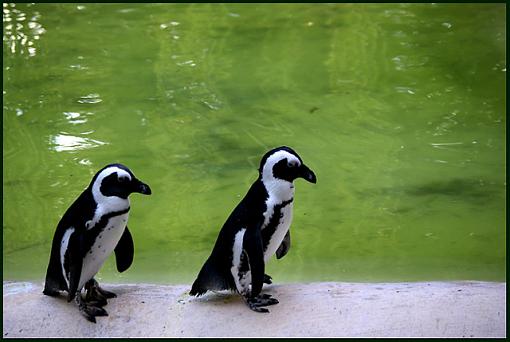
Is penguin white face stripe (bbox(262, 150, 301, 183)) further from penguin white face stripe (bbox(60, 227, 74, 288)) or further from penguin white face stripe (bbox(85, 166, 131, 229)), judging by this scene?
penguin white face stripe (bbox(60, 227, 74, 288))

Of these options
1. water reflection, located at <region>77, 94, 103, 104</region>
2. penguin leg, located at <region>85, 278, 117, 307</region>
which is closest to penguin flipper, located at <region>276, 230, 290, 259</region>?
penguin leg, located at <region>85, 278, 117, 307</region>

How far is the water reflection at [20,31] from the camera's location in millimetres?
6637

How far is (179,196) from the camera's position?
4547 millimetres

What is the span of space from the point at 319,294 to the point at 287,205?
349 mm

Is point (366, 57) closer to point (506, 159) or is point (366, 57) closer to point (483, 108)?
point (483, 108)

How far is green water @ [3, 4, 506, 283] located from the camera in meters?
4.05

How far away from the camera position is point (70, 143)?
5.15 meters

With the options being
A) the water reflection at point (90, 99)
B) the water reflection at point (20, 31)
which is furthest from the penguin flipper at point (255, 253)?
the water reflection at point (20, 31)

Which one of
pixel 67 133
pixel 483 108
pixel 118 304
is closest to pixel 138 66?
pixel 67 133

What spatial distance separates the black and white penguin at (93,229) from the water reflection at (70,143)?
2.14 meters

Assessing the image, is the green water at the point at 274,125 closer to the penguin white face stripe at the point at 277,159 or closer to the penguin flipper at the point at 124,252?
the penguin flipper at the point at 124,252

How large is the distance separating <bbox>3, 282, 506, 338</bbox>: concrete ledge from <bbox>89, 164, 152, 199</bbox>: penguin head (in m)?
0.40

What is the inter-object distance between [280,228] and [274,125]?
2501mm

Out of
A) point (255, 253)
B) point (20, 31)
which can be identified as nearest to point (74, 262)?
point (255, 253)
